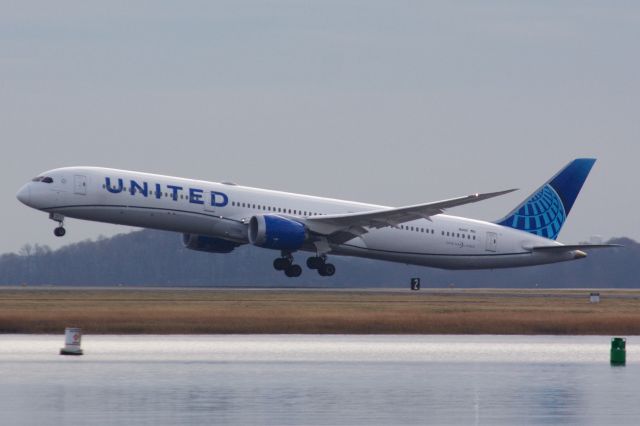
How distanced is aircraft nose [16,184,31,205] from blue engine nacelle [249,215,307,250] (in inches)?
417

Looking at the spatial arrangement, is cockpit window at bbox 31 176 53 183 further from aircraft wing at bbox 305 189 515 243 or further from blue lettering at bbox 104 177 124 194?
aircraft wing at bbox 305 189 515 243

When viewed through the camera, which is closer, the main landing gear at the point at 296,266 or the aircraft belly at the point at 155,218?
the aircraft belly at the point at 155,218

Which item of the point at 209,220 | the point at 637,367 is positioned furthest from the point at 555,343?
the point at 209,220

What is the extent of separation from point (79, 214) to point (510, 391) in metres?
39.8

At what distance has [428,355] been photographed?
3138 centimetres

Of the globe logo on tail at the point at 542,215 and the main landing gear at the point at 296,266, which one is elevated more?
the globe logo on tail at the point at 542,215

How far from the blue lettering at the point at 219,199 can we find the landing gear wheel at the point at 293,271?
620 cm

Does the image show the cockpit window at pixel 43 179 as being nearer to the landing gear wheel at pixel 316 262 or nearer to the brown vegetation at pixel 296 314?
the brown vegetation at pixel 296 314

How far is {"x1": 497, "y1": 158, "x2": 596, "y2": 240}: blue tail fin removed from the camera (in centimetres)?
7512

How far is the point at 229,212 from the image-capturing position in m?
62.5

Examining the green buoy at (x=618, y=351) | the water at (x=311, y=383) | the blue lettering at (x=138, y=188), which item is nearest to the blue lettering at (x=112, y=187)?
the blue lettering at (x=138, y=188)

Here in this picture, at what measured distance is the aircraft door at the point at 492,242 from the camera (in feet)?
234

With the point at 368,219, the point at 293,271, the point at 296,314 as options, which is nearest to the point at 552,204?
the point at 368,219

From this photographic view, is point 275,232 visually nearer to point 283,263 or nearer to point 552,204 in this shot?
point 283,263
